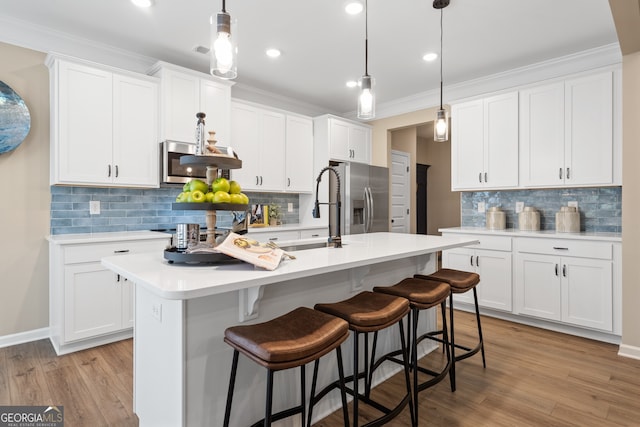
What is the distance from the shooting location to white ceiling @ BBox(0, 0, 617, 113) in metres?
2.74

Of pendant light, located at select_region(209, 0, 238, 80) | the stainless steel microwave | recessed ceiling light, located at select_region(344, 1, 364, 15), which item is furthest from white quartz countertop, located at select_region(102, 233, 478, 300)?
recessed ceiling light, located at select_region(344, 1, 364, 15)

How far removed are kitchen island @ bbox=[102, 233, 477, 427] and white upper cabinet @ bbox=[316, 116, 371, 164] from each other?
10.5ft

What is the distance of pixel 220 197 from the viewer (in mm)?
1530

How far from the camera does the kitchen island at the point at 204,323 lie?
4.36ft

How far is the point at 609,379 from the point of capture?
2414 mm

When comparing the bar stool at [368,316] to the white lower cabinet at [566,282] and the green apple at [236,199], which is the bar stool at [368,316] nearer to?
the green apple at [236,199]

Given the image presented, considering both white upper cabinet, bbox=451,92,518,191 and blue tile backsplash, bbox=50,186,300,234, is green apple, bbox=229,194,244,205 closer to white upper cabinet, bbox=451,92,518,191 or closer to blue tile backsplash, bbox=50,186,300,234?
blue tile backsplash, bbox=50,186,300,234

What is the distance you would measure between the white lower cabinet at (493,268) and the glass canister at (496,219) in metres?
0.38

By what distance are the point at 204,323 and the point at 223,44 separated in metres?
1.23

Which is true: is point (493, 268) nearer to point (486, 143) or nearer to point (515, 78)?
point (486, 143)

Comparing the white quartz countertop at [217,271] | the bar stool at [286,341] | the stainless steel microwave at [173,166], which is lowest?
the bar stool at [286,341]

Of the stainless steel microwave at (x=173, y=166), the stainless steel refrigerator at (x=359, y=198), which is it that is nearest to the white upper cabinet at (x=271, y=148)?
the stainless steel refrigerator at (x=359, y=198)

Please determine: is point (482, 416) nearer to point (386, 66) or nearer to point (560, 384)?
point (560, 384)

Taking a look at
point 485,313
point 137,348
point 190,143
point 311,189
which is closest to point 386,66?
point 311,189
